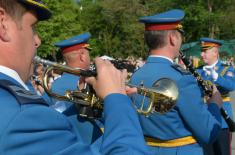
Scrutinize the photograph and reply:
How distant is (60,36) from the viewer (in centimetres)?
3791

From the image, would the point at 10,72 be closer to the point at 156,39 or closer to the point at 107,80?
the point at 107,80

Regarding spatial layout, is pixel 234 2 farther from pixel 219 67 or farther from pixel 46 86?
pixel 46 86

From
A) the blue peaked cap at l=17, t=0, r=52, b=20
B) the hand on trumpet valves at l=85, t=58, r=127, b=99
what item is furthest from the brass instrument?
the blue peaked cap at l=17, t=0, r=52, b=20

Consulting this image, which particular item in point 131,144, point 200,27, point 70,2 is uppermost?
point 131,144

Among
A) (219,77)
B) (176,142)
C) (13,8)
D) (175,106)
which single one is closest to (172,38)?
(175,106)

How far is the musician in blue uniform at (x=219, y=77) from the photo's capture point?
239 inches

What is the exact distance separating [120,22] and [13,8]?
38498mm

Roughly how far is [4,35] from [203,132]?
2189 mm

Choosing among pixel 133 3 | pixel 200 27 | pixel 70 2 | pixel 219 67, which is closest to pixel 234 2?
pixel 200 27

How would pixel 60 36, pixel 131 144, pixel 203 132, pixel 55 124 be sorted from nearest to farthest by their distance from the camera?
1. pixel 55 124
2. pixel 131 144
3. pixel 203 132
4. pixel 60 36

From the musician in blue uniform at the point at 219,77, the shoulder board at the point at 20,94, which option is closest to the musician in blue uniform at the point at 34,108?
the shoulder board at the point at 20,94

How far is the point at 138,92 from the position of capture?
2.70 metres

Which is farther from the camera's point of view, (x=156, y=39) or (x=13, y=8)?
(x=156, y=39)

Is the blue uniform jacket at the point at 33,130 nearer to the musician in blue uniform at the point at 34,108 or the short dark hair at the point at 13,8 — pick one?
the musician in blue uniform at the point at 34,108
